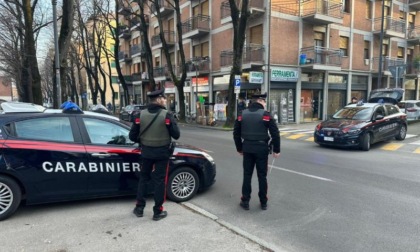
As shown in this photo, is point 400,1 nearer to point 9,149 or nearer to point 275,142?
point 275,142

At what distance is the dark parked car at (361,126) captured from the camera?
1030 centimetres

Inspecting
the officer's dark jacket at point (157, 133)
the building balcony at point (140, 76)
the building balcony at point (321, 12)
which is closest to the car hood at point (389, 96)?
the building balcony at point (321, 12)

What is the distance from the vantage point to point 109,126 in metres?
4.86

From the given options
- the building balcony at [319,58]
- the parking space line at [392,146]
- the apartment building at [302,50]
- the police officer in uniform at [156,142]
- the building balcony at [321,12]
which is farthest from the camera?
the building balcony at [319,58]

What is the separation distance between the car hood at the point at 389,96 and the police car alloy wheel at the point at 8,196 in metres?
17.7

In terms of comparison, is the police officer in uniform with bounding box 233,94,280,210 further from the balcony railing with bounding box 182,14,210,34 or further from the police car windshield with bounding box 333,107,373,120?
the balcony railing with bounding box 182,14,210,34

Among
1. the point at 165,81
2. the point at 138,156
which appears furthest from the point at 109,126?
the point at 165,81

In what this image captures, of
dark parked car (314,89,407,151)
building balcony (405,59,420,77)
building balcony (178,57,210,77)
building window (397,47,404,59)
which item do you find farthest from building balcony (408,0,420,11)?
dark parked car (314,89,407,151)

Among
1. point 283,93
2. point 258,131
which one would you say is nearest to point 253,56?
point 283,93

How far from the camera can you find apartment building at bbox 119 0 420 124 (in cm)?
2086

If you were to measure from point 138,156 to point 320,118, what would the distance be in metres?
21.5

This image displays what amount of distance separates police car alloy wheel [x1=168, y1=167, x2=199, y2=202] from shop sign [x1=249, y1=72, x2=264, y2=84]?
1523 centimetres

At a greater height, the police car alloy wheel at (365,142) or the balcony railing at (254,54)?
the balcony railing at (254,54)

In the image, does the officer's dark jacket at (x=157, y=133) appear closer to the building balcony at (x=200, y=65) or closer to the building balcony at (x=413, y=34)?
the building balcony at (x=200, y=65)
